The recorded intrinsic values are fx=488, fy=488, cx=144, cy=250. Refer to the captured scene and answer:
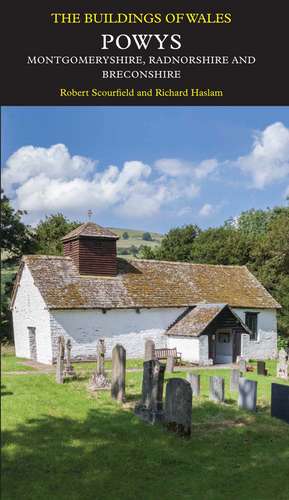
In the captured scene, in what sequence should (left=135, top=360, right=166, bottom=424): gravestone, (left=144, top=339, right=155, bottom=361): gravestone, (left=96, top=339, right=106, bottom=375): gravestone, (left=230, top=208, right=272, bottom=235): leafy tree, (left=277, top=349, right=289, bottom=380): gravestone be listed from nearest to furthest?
(left=135, top=360, right=166, bottom=424): gravestone, (left=96, top=339, right=106, bottom=375): gravestone, (left=144, top=339, right=155, bottom=361): gravestone, (left=277, top=349, right=289, bottom=380): gravestone, (left=230, top=208, right=272, bottom=235): leafy tree

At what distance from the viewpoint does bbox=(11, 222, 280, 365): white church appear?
24.4m

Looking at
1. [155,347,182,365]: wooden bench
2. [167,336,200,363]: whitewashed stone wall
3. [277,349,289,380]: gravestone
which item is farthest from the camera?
[167,336,200,363]: whitewashed stone wall

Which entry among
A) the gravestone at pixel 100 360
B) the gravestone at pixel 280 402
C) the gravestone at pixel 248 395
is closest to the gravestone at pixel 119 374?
the gravestone at pixel 100 360

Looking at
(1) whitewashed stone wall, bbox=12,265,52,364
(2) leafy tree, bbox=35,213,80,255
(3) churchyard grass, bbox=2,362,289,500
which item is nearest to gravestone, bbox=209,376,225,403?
(3) churchyard grass, bbox=2,362,289,500

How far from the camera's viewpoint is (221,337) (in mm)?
27734

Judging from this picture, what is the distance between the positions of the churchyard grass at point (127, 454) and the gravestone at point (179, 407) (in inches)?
9.2

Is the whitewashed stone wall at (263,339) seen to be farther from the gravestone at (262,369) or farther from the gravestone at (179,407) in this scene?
the gravestone at (179,407)

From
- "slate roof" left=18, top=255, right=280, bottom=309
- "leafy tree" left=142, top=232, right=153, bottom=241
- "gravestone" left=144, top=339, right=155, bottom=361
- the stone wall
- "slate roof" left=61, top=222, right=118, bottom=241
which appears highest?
"leafy tree" left=142, top=232, right=153, bottom=241

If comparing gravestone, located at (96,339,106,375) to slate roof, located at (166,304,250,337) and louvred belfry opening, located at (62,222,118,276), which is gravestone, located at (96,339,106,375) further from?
louvred belfry opening, located at (62,222,118,276)

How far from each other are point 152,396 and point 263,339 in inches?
781

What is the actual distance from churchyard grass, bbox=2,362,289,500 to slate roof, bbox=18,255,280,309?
1195 cm
